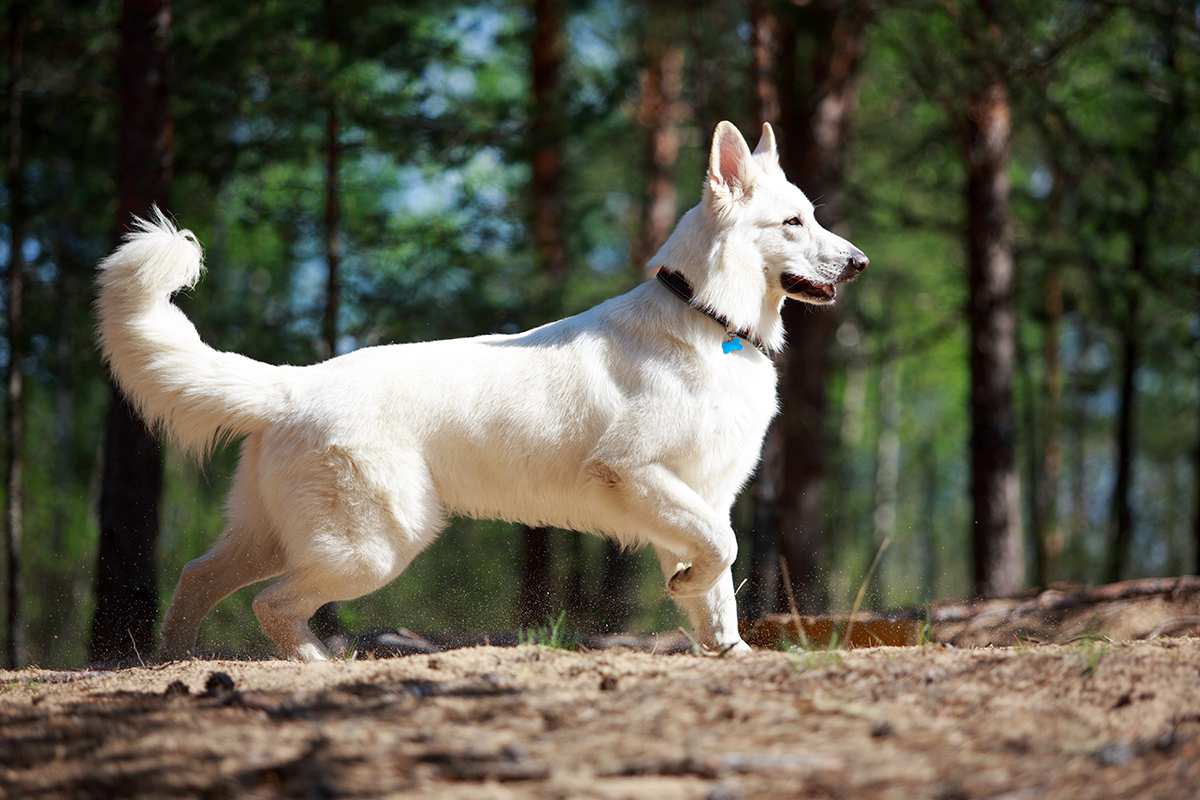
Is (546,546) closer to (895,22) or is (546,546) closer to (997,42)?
(997,42)

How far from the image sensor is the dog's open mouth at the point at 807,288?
5.95 metres

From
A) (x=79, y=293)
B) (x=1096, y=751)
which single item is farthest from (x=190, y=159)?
(x=1096, y=751)

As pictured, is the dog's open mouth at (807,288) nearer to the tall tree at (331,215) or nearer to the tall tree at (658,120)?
the tall tree at (331,215)

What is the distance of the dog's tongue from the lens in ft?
19.5

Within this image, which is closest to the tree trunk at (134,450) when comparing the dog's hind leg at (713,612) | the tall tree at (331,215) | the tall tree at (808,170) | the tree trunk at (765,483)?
the tall tree at (331,215)

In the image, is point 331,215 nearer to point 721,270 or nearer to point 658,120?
point 658,120

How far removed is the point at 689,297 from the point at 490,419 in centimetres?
112

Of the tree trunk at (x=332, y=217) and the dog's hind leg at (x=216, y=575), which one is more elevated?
the tree trunk at (x=332, y=217)

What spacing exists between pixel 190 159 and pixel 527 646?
28.1 feet

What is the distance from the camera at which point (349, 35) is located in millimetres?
12375

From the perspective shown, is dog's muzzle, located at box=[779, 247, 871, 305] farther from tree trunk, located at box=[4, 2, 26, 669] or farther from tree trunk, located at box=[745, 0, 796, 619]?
tree trunk, located at box=[4, 2, 26, 669]

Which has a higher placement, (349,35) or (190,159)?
(349,35)

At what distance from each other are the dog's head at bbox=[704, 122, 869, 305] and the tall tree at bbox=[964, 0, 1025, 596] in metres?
7.45

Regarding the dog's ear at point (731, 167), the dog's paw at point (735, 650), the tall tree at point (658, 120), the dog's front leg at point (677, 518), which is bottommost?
the dog's paw at point (735, 650)
